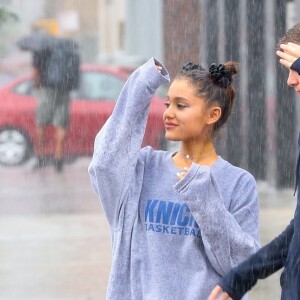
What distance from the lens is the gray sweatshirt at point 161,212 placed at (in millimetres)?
3436

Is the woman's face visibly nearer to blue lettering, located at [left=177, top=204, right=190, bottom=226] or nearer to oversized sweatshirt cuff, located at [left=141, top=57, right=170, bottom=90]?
oversized sweatshirt cuff, located at [left=141, top=57, right=170, bottom=90]

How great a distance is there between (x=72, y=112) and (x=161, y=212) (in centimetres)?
1025

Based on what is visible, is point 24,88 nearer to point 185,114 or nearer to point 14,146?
point 14,146

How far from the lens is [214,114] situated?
369cm

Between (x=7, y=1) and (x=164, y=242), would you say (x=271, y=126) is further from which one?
(x=164, y=242)

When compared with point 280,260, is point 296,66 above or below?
above

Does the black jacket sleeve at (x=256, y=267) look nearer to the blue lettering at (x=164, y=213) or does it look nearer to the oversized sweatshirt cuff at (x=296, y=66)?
the blue lettering at (x=164, y=213)

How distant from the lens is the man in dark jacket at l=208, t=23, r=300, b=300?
316 cm

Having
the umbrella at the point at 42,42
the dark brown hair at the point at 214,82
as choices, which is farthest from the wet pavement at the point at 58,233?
the dark brown hair at the point at 214,82

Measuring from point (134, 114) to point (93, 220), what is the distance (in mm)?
6604

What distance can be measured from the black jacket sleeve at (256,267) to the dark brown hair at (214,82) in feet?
1.91

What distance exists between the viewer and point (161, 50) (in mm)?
14875

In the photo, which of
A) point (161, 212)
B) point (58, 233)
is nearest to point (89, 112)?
point (58, 233)

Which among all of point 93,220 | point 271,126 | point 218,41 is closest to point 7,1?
point 218,41
